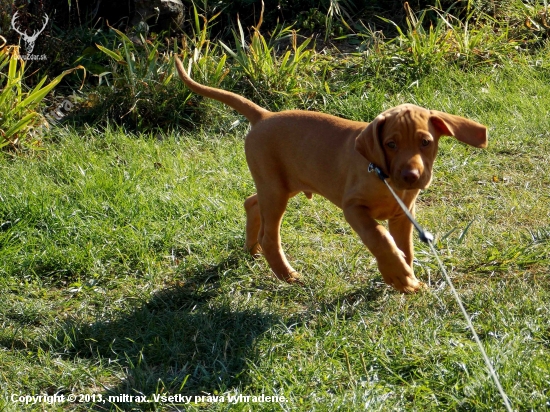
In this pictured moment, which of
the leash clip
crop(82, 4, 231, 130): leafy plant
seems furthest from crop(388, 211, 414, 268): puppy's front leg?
crop(82, 4, 231, 130): leafy plant

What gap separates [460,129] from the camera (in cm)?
366

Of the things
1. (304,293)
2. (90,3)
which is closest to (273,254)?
(304,293)

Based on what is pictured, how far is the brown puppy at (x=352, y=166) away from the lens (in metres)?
3.56

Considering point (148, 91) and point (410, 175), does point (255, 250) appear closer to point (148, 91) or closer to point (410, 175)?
point (410, 175)

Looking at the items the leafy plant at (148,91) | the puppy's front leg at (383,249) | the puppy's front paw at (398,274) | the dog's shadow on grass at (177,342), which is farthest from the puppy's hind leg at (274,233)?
the leafy plant at (148,91)

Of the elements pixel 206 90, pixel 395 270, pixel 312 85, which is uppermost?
pixel 206 90

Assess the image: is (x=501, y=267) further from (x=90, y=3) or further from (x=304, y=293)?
(x=90, y=3)

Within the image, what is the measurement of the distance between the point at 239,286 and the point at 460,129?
1.54m

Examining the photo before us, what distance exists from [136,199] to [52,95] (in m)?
2.31

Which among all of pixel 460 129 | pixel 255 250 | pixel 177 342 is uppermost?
pixel 460 129

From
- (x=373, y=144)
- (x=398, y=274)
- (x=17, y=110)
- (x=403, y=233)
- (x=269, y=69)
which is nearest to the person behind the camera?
(x=373, y=144)

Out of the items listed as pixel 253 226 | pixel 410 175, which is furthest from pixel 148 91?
pixel 410 175

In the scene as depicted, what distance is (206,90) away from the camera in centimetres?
451

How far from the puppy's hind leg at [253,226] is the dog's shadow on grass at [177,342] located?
47cm
